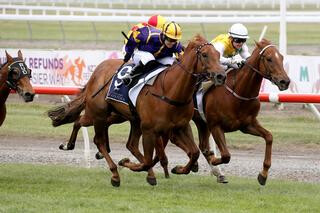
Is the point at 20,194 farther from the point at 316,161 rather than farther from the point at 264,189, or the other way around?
the point at 316,161

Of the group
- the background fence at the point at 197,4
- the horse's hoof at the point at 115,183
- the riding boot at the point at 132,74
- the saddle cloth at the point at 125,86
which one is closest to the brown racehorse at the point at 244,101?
the saddle cloth at the point at 125,86

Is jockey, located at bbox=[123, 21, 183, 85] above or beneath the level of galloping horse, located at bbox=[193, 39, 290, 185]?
above

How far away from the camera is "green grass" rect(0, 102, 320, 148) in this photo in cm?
1468

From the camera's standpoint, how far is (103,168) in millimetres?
12156

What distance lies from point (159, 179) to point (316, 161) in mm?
2829

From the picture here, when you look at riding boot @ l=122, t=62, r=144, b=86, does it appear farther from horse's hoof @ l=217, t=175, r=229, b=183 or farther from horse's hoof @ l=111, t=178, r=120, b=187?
horse's hoof @ l=217, t=175, r=229, b=183

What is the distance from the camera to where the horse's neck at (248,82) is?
10250 millimetres

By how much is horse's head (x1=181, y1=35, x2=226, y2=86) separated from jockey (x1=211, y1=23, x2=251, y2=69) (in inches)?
33.9

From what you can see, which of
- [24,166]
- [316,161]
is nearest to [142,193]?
[24,166]

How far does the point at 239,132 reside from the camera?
1587cm

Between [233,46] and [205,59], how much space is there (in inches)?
54.4

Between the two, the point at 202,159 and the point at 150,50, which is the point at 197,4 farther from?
the point at 150,50

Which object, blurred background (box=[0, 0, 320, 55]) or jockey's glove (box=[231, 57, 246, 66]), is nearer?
jockey's glove (box=[231, 57, 246, 66])

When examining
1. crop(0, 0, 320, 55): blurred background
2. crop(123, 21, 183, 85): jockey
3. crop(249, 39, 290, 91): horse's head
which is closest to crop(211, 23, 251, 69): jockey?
crop(249, 39, 290, 91): horse's head
